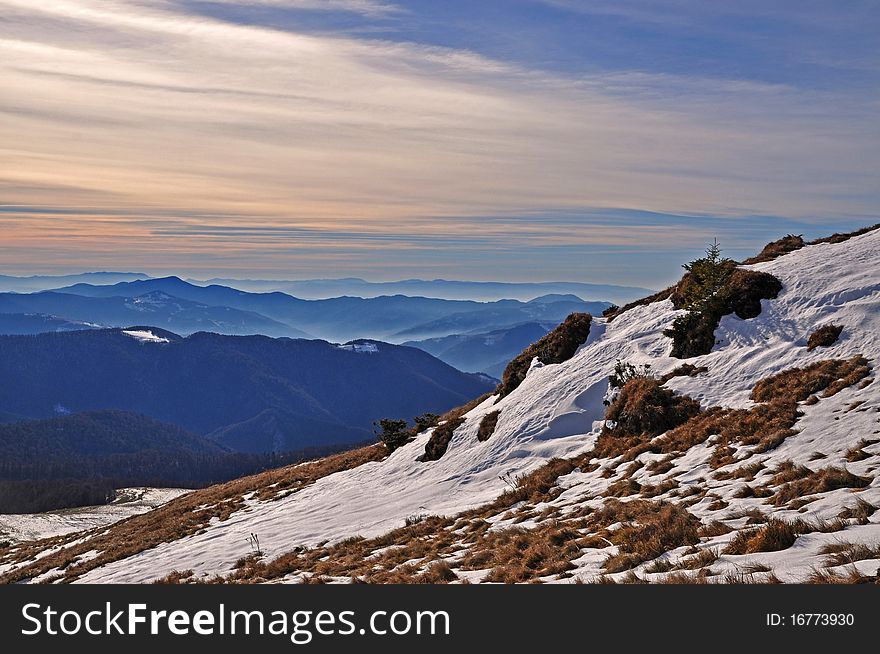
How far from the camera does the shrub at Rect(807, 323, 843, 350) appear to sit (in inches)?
881

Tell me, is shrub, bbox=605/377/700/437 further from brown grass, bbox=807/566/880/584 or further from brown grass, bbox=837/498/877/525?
brown grass, bbox=807/566/880/584

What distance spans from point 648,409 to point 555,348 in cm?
1165

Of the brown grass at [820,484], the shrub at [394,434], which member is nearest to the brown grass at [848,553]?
the brown grass at [820,484]

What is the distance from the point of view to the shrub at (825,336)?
22.4 meters

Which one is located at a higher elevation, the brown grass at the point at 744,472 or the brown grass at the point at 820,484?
the brown grass at the point at 820,484

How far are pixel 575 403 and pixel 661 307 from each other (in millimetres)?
8899

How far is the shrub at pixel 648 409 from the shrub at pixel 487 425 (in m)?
6.34

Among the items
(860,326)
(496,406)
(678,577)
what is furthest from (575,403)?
(678,577)

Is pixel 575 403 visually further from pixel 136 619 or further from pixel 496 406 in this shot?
pixel 136 619

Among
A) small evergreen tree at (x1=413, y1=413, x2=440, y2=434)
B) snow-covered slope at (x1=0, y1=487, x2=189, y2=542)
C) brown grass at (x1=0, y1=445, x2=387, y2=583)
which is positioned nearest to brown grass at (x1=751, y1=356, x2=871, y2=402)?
small evergreen tree at (x1=413, y1=413, x2=440, y2=434)

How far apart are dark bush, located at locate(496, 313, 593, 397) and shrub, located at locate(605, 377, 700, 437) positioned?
822 centimetres

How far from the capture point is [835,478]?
13.2 metres

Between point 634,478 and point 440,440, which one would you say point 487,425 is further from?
point 634,478

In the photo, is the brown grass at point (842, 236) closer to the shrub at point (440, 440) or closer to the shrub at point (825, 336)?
the shrub at point (825, 336)
